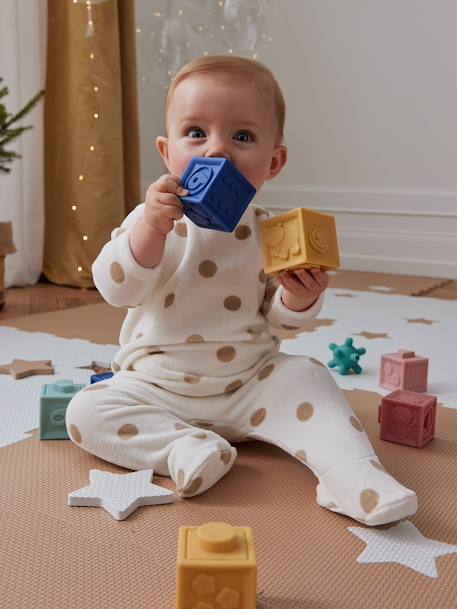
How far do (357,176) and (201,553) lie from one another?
8.11 ft

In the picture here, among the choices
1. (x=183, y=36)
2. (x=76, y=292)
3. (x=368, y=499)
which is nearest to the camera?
(x=368, y=499)

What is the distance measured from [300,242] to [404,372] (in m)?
0.48

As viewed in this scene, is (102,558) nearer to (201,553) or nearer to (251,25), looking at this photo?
(201,553)

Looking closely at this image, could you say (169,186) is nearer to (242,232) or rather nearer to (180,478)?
(242,232)

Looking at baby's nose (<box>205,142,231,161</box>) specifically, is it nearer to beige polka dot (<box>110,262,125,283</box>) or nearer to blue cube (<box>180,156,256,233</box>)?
blue cube (<box>180,156,256,233</box>)

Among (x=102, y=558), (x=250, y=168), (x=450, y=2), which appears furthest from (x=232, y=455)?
(x=450, y=2)

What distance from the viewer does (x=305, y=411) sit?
88cm

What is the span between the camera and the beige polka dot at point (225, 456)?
84 centimetres

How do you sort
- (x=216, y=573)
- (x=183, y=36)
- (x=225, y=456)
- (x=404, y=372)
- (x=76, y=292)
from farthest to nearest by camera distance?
(x=183, y=36), (x=76, y=292), (x=404, y=372), (x=225, y=456), (x=216, y=573)

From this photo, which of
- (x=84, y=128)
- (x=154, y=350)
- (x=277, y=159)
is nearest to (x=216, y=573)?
(x=154, y=350)

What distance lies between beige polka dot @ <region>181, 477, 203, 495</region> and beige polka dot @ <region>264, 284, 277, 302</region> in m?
0.30

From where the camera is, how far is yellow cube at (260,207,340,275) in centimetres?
83

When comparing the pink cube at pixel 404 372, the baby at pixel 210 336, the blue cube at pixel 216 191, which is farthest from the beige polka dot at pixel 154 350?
the pink cube at pixel 404 372

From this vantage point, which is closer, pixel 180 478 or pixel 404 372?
pixel 180 478
